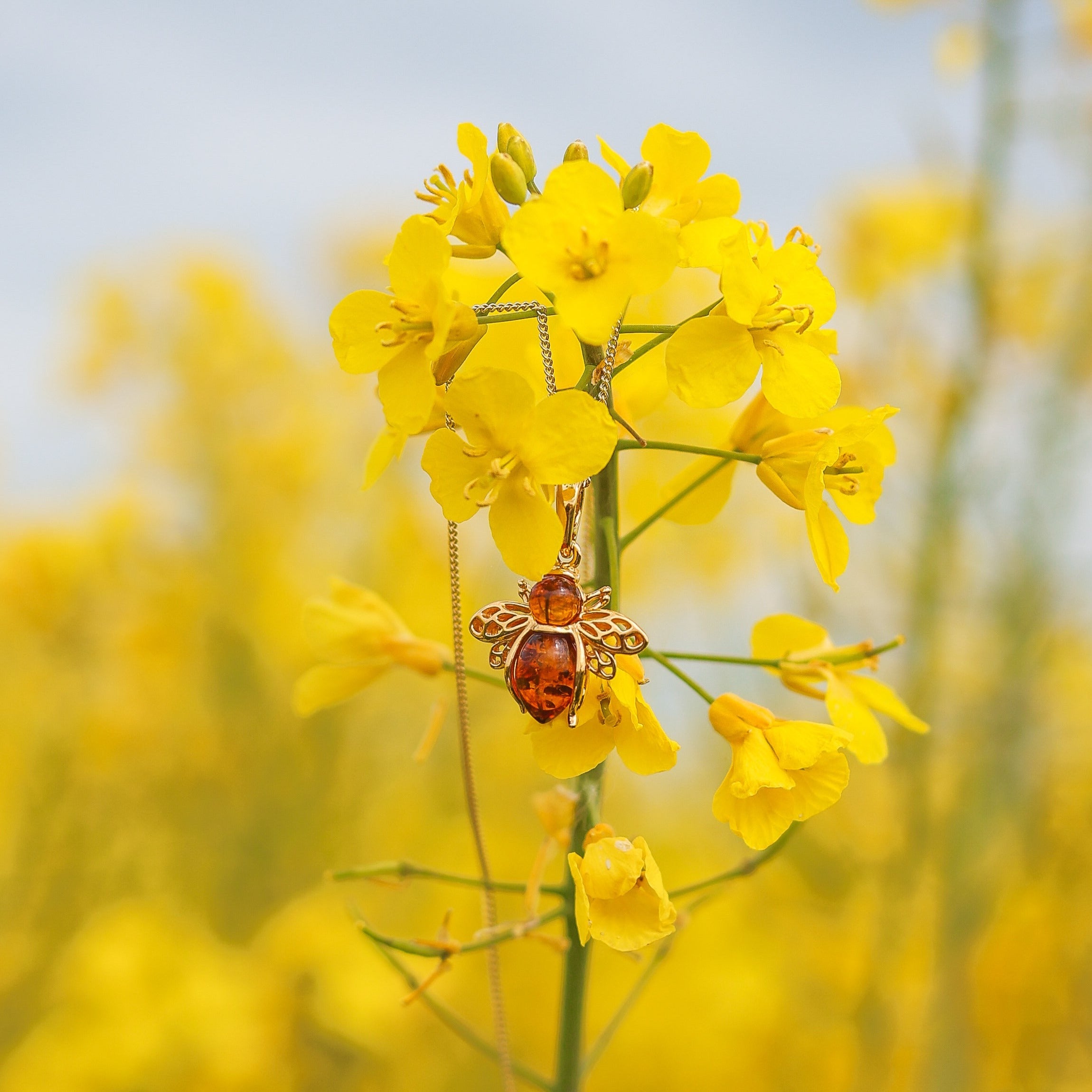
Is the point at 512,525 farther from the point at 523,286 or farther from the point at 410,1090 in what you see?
the point at 410,1090

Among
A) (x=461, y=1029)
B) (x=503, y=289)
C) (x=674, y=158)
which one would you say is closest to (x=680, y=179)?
(x=674, y=158)

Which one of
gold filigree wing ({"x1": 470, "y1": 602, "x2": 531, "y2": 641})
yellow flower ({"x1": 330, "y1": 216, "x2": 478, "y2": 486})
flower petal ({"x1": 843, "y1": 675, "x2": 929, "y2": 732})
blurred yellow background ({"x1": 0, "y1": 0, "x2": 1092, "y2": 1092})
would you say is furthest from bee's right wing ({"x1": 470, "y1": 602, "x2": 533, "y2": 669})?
blurred yellow background ({"x1": 0, "y1": 0, "x2": 1092, "y2": 1092})

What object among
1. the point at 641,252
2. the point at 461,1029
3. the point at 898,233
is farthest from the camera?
the point at 898,233

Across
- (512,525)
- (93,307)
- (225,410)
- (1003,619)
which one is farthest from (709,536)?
(512,525)

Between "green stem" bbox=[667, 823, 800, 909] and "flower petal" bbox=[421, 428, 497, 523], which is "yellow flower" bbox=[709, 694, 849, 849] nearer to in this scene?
"green stem" bbox=[667, 823, 800, 909]

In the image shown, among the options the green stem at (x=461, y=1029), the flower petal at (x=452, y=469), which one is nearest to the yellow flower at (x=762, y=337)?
the flower petal at (x=452, y=469)

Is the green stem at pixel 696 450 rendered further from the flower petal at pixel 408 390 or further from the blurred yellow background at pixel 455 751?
the blurred yellow background at pixel 455 751

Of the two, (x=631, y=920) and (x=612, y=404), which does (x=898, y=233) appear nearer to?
(x=612, y=404)
